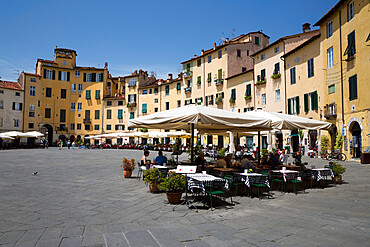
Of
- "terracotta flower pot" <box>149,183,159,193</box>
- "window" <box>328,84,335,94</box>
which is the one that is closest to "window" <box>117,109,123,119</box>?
"window" <box>328,84,335,94</box>

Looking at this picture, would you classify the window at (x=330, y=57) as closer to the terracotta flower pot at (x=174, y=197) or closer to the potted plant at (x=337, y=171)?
the potted plant at (x=337, y=171)

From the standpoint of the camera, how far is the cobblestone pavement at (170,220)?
4.11 metres

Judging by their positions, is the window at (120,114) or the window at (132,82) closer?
the window at (132,82)

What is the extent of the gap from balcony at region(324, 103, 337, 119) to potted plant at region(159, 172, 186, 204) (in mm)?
17703

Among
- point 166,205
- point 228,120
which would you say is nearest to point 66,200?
point 166,205

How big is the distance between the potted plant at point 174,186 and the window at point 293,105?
2183 centimetres

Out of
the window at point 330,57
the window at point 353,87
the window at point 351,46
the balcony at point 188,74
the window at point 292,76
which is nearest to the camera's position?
the window at point 353,87

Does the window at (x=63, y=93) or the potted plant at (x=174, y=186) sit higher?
the window at (x=63, y=93)

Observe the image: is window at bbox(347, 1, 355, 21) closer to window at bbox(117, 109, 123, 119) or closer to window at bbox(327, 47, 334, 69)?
window at bbox(327, 47, 334, 69)

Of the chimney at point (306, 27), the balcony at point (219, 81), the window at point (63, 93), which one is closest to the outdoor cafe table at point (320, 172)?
the chimney at point (306, 27)

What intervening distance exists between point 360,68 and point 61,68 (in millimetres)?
49112

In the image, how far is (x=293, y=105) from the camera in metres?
26.0

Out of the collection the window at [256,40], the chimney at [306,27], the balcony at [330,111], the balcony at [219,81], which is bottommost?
the balcony at [330,111]

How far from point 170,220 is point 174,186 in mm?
1193
